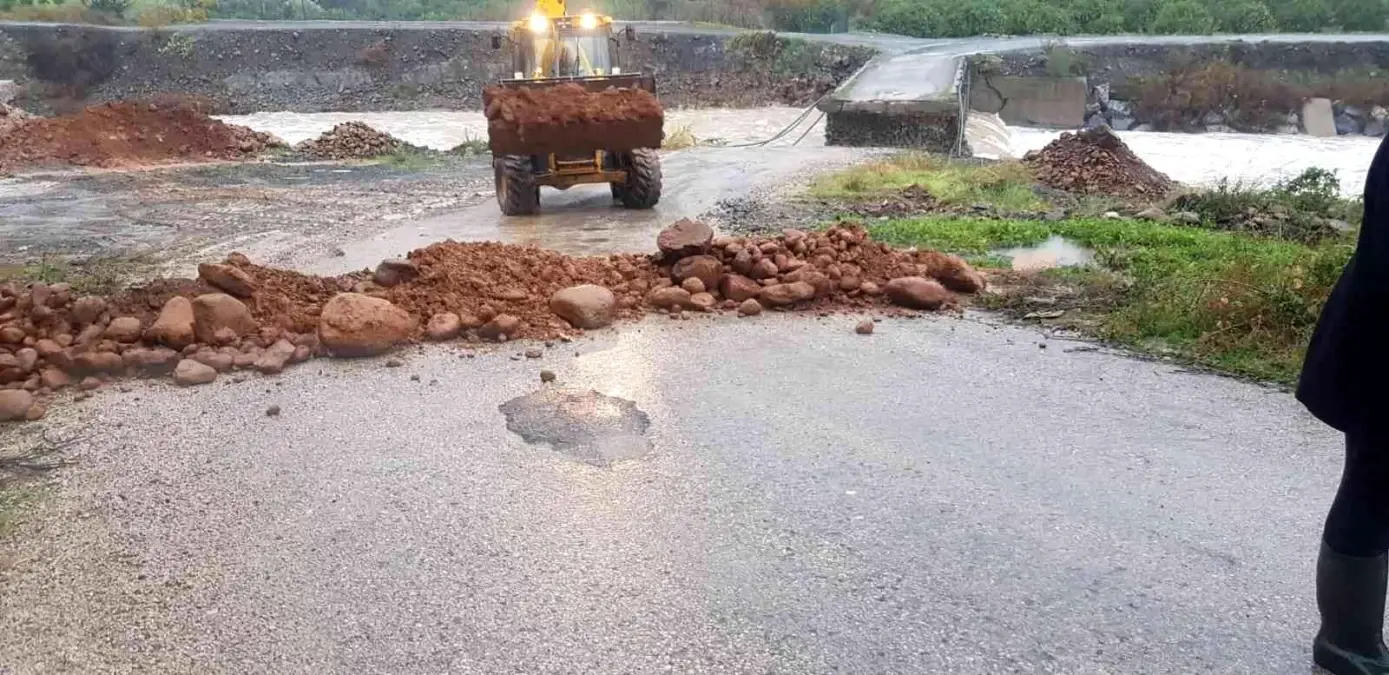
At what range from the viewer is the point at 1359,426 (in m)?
2.85

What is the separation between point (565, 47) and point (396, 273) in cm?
742

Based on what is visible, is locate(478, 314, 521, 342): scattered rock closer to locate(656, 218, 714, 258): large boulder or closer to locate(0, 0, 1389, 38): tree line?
locate(656, 218, 714, 258): large boulder

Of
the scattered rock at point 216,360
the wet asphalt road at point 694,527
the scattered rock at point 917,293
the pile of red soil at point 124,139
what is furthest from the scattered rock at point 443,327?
the pile of red soil at point 124,139

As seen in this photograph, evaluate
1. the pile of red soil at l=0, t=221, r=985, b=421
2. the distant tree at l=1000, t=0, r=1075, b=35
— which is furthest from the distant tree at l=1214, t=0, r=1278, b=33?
the pile of red soil at l=0, t=221, r=985, b=421

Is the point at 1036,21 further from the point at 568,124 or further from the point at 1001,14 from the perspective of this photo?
the point at 568,124

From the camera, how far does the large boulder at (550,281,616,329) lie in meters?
7.44

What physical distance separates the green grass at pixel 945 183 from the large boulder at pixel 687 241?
5.25m

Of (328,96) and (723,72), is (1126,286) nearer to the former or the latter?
(723,72)

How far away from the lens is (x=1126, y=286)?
8.06 meters

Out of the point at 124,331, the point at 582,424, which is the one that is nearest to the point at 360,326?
the point at 124,331

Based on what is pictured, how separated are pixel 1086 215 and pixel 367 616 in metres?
9.93

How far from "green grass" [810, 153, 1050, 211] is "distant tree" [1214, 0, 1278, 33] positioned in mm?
28600

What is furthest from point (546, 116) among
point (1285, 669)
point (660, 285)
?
point (1285, 669)

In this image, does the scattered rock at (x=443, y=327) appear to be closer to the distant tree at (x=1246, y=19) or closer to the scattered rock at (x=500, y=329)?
the scattered rock at (x=500, y=329)
